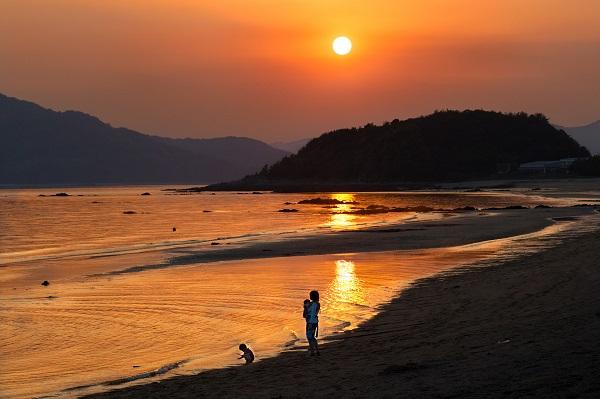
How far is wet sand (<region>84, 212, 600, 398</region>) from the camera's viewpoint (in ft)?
40.2

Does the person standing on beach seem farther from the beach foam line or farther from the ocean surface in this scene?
the beach foam line

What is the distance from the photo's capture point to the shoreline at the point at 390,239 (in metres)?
41.1

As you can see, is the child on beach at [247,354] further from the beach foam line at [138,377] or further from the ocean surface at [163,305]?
→ the beach foam line at [138,377]

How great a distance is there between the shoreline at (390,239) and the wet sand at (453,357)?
18.2 metres

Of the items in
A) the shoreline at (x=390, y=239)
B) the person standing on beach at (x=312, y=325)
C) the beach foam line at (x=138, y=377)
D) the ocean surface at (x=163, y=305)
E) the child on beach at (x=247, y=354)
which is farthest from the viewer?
the shoreline at (x=390, y=239)

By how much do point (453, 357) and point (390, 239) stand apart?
32.5 metres

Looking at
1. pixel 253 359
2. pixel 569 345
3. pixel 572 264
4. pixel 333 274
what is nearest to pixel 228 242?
pixel 333 274

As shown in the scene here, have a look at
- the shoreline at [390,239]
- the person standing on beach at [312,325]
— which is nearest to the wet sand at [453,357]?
the person standing on beach at [312,325]

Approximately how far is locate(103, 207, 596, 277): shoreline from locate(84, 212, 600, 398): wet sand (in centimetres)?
1819

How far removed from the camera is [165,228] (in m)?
69.2

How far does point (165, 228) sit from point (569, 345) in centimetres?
5759

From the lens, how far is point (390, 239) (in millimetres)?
46938

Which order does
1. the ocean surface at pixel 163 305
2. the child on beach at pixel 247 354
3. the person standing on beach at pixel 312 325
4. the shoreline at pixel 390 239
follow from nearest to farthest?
the person standing on beach at pixel 312 325 → the child on beach at pixel 247 354 → the ocean surface at pixel 163 305 → the shoreline at pixel 390 239

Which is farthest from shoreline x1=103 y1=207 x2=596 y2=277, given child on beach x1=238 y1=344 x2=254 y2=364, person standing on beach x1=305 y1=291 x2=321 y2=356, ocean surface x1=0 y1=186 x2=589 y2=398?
person standing on beach x1=305 y1=291 x2=321 y2=356
